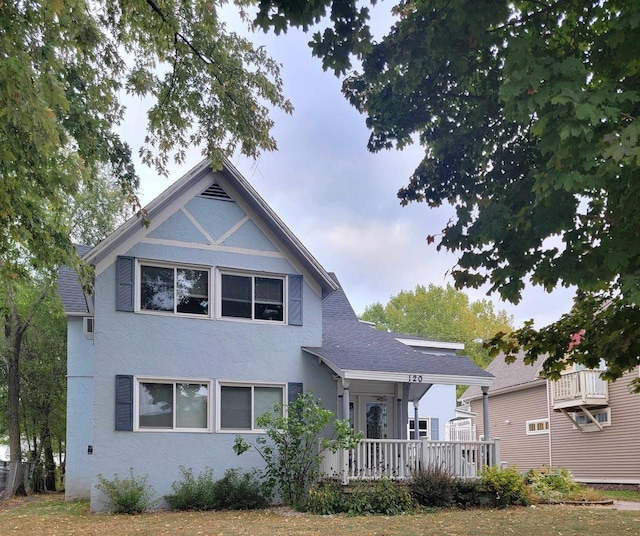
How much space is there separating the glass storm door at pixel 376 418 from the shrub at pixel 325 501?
400cm

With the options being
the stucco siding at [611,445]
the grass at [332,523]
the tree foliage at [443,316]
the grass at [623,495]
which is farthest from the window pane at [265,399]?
the tree foliage at [443,316]

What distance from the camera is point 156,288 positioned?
1578cm

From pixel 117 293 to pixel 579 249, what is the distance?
10.8 m

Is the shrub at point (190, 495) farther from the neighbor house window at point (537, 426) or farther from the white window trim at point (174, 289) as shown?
the neighbor house window at point (537, 426)

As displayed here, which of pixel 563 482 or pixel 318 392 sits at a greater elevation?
pixel 318 392

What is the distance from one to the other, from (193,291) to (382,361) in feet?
15.1

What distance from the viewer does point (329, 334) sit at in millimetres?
18297

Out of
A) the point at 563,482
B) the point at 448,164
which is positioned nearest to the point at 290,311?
the point at 563,482

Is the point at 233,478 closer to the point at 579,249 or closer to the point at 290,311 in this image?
the point at 290,311

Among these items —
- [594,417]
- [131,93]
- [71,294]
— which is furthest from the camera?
[594,417]

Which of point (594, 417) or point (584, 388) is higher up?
point (584, 388)

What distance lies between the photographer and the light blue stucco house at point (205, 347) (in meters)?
15.0

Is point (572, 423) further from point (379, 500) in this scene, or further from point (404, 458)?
point (379, 500)

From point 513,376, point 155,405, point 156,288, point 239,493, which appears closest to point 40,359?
point 156,288
